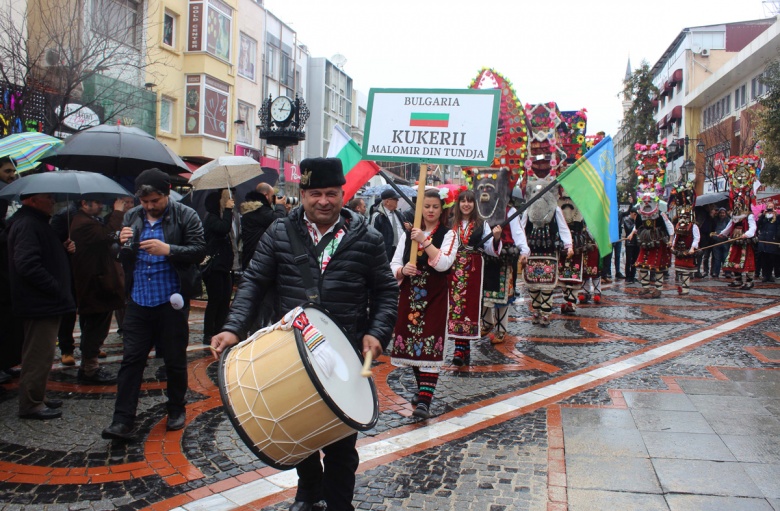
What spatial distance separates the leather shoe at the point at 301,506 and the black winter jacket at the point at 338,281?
92 centimetres

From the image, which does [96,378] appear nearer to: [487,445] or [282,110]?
[487,445]

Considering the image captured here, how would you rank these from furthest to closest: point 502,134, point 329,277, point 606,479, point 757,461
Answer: point 502,134, point 757,461, point 606,479, point 329,277

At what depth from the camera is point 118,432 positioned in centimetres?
428

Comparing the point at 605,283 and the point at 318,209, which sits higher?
the point at 318,209

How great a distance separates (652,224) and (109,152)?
37.1 feet

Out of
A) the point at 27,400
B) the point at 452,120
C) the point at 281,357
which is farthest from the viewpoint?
the point at 452,120

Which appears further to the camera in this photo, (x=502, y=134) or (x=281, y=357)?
(x=502, y=134)

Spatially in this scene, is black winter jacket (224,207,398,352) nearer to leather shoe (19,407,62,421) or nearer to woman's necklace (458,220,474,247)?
leather shoe (19,407,62,421)

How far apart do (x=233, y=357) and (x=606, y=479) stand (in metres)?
2.46

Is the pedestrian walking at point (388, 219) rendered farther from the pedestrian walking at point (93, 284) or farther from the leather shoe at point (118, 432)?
the leather shoe at point (118, 432)

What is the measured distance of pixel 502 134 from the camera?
7070 millimetres

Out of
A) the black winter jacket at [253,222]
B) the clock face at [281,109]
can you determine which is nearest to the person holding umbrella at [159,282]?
the black winter jacket at [253,222]

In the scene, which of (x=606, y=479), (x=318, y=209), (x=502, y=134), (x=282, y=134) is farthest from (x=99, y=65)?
(x=606, y=479)

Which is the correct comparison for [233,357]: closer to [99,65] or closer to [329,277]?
[329,277]
